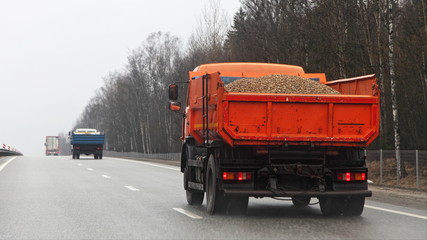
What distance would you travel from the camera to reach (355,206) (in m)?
11.3

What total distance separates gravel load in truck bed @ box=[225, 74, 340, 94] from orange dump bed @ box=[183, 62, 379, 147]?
1.59ft

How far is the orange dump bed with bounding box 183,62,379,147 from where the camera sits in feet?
33.8

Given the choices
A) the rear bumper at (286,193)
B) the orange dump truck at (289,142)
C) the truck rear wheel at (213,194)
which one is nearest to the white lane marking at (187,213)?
the truck rear wheel at (213,194)

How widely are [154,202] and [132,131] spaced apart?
290ft

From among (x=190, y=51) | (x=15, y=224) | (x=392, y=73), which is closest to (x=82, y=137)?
(x=190, y=51)

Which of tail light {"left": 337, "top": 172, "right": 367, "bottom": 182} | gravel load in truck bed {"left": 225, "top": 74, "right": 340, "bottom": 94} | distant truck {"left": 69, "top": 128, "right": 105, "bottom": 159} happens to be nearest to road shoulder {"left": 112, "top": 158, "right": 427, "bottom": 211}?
tail light {"left": 337, "top": 172, "right": 367, "bottom": 182}

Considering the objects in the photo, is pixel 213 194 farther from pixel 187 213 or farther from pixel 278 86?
pixel 278 86

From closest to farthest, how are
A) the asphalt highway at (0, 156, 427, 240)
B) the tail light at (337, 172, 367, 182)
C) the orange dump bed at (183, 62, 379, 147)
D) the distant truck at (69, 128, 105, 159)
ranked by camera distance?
the asphalt highway at (0, 156, 427, 240), the orange dump bed at (183, 62, 379, 147), the tail light at (337, 172, 367, 182), the distant truck at (69, 128, 105, 159)

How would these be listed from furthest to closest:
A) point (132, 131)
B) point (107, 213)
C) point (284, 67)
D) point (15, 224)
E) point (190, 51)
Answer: point (132, 131) < point (190, 51) < point (284, 67) < point (107, 213) < point (15, 224)

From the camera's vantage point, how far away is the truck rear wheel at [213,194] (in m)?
11.0

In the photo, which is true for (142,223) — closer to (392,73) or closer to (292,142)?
(292,142)

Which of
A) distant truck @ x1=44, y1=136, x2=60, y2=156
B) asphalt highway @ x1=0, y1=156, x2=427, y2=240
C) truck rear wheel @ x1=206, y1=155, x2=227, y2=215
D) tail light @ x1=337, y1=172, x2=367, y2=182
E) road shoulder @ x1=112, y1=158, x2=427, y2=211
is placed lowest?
asphalt highway @ x1=0, y1=156, x2=427, y2=240

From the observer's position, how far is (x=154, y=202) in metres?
13.8

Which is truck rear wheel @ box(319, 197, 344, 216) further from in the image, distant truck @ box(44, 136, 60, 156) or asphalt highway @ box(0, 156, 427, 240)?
distant truck @ box(44, 136, 60, 156)
